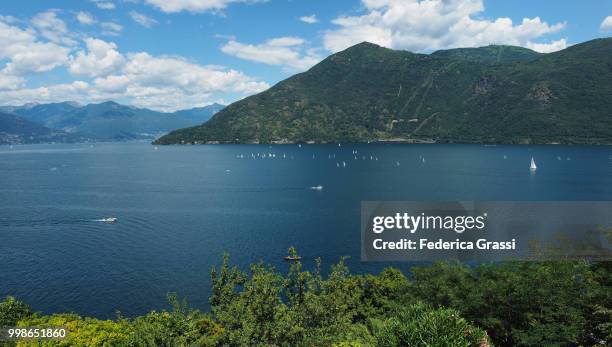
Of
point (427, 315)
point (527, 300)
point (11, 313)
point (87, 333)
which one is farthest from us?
point (11, 313)

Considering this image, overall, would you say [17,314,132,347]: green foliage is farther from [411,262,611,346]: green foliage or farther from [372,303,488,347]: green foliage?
[411,262,611,346]: green foliage

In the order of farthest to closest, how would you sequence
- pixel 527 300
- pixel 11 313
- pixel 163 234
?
pixel 163 234, pixel 11 313, pixel 527 300

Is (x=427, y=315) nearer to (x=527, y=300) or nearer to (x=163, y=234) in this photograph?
(x=527, y=300)

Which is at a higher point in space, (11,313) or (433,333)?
(433,333)

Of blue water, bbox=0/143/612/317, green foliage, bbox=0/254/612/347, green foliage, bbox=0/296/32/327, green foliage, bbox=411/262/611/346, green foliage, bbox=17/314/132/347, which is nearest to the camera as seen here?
green foliage, bbox=0/254/612/347

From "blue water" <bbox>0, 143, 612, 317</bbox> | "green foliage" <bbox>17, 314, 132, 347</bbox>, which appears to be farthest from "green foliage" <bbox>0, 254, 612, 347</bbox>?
"blue water" <bbox>0, 143, 612, 317</bbox>

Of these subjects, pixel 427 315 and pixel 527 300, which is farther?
pixel 527 300

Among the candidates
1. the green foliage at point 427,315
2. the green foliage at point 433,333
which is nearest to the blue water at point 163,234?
the green foliage at point 427,315

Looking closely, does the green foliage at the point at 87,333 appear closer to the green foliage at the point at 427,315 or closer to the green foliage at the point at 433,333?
the green foliage at the point at 427,315

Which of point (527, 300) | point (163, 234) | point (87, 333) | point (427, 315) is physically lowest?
point (163, 234)

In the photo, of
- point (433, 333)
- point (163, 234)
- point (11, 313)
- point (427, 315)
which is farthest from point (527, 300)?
point (163, 234)

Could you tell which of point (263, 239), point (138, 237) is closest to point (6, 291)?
point (138, 237)
